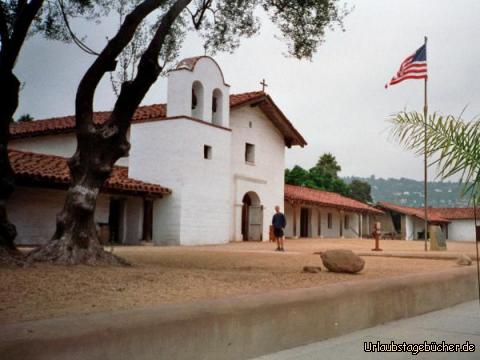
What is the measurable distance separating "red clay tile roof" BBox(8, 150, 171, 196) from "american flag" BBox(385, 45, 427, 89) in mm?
9728

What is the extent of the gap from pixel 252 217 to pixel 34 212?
11703mm

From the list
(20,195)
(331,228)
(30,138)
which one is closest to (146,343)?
(20,195)

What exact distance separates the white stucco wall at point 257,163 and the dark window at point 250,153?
204mm

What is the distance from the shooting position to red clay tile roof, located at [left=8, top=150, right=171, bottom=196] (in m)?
16.6

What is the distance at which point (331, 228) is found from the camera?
37.0 m

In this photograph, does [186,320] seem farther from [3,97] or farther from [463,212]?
[463,212]

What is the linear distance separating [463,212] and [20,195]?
4403 cm

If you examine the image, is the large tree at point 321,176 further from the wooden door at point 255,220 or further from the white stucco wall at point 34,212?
the white stucco wall at point 34,212

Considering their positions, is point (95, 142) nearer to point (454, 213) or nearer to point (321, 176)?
point (321, 176)

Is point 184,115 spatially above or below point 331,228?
above

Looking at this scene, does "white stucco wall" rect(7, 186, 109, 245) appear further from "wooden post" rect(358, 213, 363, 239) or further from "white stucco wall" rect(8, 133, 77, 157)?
"wooden post" rect(358, 213, 363, 239)

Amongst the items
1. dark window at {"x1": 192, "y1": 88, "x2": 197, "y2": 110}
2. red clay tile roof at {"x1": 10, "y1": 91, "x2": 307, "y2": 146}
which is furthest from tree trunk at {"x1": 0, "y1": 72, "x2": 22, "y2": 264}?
dark window at {"x1": 192, "y1": 88, "x2": 197, "y2": 110}

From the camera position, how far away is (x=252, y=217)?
26844 mm

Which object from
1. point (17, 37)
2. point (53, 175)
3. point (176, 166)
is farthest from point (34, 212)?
point (17, 37)
